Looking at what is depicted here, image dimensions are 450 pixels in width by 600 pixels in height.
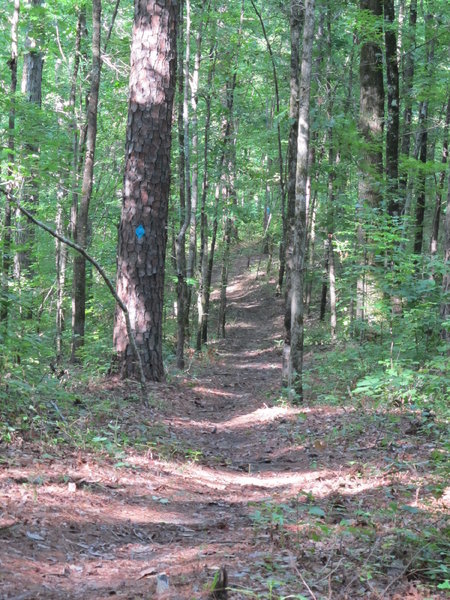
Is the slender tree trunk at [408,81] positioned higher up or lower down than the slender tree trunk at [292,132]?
higher up

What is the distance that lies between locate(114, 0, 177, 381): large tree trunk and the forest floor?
95 centimetres

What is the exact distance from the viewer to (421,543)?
138 inches

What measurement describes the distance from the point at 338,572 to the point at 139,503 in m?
1.92

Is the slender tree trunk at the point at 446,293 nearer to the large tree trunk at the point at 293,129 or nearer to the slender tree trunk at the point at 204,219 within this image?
the large tree trunk at the point at 293,129

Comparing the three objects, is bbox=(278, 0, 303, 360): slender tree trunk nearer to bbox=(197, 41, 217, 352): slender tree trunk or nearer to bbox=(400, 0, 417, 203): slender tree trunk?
bbox=(400, 0, 417, 203): slender tree trunk

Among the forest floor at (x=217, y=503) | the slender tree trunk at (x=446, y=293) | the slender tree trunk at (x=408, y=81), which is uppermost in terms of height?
the slender tree trunk at (x=408, y=81)

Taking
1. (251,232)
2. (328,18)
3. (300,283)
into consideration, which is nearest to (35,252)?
(300,283)

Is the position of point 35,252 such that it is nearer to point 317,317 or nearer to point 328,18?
point 328,18

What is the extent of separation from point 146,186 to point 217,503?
520cm

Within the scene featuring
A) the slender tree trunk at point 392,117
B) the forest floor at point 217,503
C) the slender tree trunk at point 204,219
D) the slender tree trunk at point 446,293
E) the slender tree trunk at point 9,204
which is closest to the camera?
the forest floor at point 217,503

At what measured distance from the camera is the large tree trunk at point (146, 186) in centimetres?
A: 836

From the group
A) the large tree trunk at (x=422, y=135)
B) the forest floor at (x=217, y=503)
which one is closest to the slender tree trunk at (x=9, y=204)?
the forest floor at (x=217, y=503)

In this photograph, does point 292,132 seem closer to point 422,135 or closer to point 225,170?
point 225,170

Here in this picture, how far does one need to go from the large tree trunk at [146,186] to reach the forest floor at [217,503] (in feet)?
3.12
